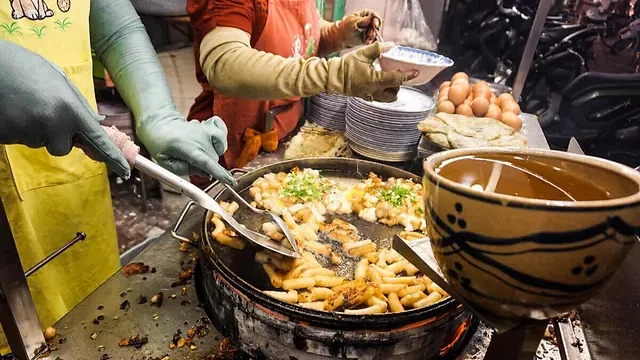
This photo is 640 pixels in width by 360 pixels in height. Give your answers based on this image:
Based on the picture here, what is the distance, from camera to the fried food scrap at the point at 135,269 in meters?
1.56

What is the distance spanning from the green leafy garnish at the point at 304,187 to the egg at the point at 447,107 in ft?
4.34

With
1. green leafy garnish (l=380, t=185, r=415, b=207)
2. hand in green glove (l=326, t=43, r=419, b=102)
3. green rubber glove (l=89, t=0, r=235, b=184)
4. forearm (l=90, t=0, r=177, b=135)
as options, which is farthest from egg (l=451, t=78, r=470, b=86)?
forearm (l=90, t=0, r=177, b=135)

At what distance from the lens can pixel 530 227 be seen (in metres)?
0.51

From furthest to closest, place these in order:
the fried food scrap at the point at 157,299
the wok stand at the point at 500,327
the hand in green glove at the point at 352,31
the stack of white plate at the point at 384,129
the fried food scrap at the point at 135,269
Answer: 1. the hand in green glove at the point at 352,31
2. the stack of white plate at the point at 384,129
3. the fried food scrap at the point at 135,269
4. the fried food scrap at the point at 157,299
5. the wok stand at the point at 500,327

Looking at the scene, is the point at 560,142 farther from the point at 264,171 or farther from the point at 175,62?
the point at 175,62

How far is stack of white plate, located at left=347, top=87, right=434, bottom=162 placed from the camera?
8.06ft

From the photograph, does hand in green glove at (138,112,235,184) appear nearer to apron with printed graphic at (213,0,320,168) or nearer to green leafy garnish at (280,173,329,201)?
green leafy garnish at (280,173,329,201)

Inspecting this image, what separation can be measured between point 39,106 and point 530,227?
1.19 metres

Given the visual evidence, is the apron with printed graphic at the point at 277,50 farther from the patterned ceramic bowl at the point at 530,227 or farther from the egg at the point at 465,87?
the patterned ceramic bowl at the point at 530,227

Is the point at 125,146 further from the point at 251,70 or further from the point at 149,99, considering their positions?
the point at 251,70

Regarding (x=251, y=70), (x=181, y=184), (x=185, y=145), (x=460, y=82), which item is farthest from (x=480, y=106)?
(x=181, y=184)

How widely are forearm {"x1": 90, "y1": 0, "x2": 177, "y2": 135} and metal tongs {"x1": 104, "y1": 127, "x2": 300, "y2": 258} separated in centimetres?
39

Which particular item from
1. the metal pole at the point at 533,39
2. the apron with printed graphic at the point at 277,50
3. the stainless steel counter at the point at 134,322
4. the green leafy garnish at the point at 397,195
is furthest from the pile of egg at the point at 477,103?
the stainless steel counter at the point at 134,322

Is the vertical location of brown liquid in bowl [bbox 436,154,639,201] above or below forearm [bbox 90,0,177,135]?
above
